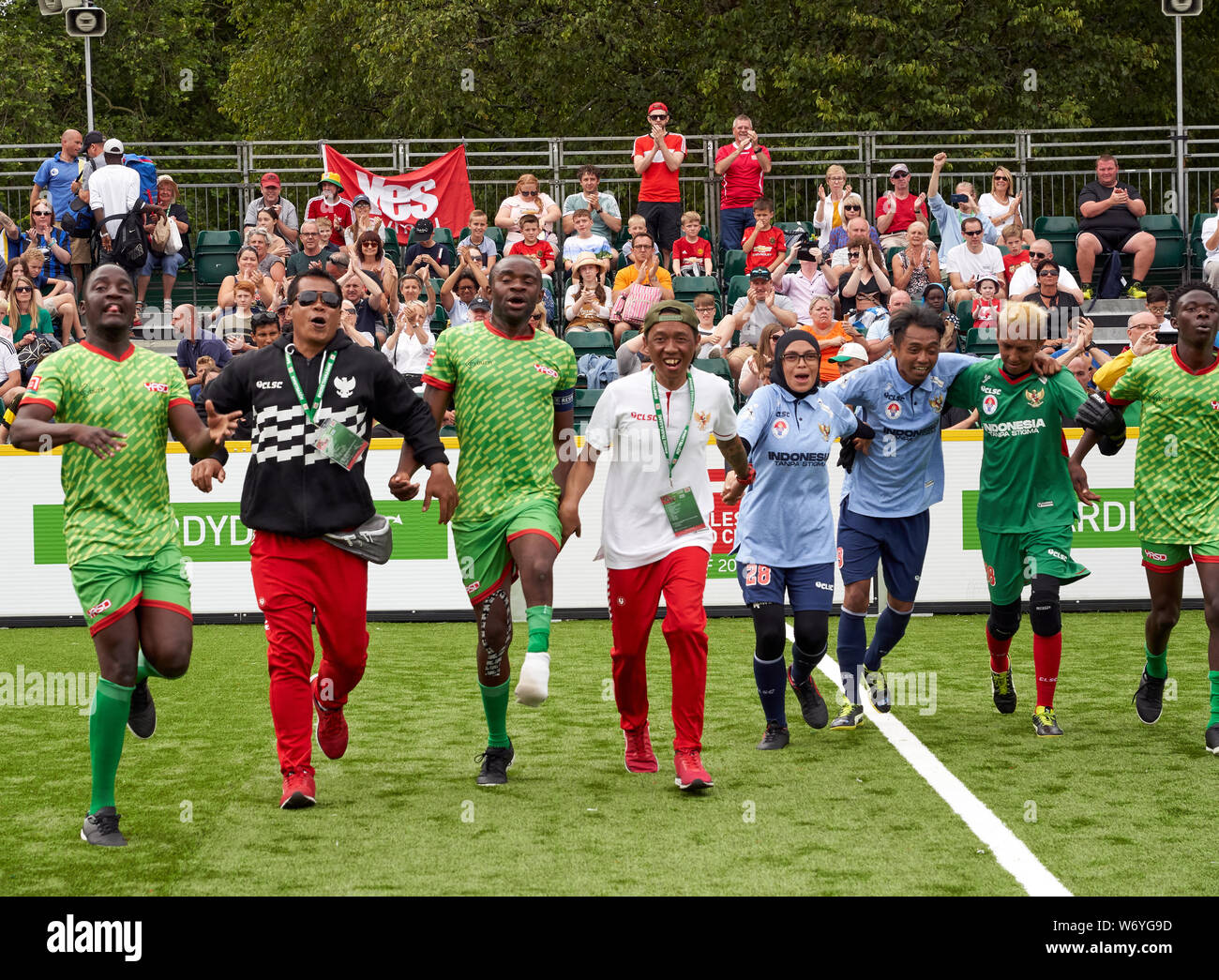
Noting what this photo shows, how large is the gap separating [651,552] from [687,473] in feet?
1.27

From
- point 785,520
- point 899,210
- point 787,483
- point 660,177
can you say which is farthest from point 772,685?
point 899,210

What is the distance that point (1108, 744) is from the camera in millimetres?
7898

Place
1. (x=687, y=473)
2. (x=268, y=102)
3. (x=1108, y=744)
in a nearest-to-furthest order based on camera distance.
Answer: (x=687, y=473) → (x=1108, y=744) → (x=268, y=102)

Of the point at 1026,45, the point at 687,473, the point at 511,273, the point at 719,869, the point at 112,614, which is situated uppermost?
the point at 1026,45

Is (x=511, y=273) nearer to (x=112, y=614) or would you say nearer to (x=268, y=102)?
(x=112, y=614)

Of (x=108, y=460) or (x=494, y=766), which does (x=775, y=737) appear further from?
(x=108, y=460)

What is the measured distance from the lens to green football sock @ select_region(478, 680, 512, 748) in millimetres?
7305

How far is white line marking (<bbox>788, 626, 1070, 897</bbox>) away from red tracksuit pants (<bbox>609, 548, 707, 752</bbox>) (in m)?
1.10

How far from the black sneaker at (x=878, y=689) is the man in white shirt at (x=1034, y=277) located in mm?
8880

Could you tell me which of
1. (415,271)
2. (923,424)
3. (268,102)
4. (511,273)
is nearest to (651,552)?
(511,273)

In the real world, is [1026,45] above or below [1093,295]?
above

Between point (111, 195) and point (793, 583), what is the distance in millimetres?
12117

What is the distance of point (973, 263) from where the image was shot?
17844 millimetres

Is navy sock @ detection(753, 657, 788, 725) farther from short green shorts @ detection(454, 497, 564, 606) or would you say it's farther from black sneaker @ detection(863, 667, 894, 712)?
short green shorts @ detection(454, 497, 564, 606)
